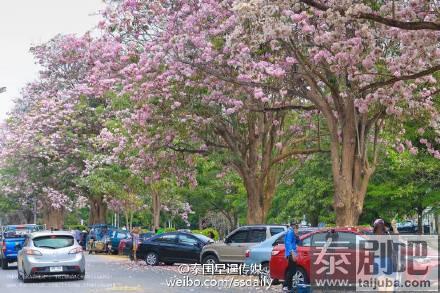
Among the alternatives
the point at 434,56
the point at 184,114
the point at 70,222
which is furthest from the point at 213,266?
the point at 70,222

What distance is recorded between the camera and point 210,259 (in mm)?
23297

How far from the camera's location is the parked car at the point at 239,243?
2253cm

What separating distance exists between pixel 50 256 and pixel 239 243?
240 inches

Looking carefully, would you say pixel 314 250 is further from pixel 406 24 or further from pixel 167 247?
pixel 167 247

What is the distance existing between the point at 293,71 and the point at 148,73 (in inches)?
186

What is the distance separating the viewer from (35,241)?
20.3 metres

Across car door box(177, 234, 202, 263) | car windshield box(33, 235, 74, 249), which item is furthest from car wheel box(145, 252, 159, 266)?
car windshield box(33, 235, 74, 249)

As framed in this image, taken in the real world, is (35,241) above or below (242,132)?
below

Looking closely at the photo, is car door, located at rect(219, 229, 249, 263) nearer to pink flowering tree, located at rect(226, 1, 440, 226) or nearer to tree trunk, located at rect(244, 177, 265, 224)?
pink flowering tree, located at rect(226, 1, 440, 226)

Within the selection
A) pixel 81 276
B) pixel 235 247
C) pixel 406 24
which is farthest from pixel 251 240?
pixel 406 24

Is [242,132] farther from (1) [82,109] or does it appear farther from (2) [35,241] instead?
(1) [82,109]

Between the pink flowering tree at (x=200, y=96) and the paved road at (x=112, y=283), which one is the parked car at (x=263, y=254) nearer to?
the paved road at (x=112, y=283)

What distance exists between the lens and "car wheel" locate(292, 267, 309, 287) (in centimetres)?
1627

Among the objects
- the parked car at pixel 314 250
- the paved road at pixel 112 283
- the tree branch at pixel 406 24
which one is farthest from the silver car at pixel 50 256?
the tree branch at pixel 406 24
